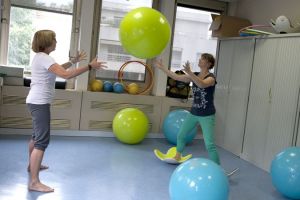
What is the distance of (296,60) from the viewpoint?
3.95 m

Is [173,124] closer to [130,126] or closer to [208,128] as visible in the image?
[130,126]

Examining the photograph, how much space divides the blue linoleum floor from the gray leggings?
17.3 inches

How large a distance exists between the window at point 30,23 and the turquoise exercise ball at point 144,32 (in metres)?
2.38

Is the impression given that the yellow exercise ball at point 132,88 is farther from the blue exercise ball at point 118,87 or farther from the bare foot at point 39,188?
the bare foot at point 39,188

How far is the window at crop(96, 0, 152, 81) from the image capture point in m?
5.39

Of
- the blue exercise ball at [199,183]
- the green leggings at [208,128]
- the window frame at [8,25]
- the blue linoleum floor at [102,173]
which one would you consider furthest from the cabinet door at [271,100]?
the window frame at [8,25]

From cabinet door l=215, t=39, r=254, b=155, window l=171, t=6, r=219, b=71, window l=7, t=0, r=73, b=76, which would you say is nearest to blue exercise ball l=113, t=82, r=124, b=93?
window l=7, t=0, r=73, b=76

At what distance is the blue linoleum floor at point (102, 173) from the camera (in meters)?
3.02

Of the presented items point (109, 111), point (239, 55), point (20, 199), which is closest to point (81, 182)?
point (20, 199)

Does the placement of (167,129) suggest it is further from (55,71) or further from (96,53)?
(55,71)

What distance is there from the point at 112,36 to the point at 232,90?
210cm

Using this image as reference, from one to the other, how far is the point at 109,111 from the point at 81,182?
2.07 m

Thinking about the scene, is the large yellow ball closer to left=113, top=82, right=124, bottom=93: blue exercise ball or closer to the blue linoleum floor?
the blue linoleum floor

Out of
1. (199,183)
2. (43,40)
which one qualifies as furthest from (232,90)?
(43,40)
